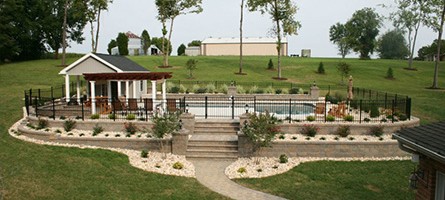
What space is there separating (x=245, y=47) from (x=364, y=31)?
27.5 meters

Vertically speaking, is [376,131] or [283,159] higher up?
[376,131]

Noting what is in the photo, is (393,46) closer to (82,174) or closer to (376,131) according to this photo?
(376,131)

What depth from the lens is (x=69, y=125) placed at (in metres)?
18.9

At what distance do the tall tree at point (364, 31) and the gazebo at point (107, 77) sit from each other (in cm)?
6830

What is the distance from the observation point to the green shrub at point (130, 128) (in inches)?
738

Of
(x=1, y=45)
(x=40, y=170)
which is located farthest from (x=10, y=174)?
(x=1, y=45)

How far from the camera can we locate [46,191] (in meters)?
10.9

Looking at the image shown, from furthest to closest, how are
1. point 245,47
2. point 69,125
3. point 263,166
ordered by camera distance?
point 245,47, point 69,125, point 263,166

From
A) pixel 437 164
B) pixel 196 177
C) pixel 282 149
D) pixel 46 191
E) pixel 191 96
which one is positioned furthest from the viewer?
pixel 191 96

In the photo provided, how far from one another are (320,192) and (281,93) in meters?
21.2

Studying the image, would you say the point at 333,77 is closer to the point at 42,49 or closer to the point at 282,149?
the point at 282,149

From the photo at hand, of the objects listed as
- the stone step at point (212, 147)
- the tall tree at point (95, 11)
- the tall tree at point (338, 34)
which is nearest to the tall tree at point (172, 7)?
the tall tree at point (95, 11)

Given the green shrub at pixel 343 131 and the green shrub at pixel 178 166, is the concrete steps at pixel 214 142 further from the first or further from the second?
the green shrub at pixel 343 131

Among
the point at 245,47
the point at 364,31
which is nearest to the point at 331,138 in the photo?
the point at 245,47
